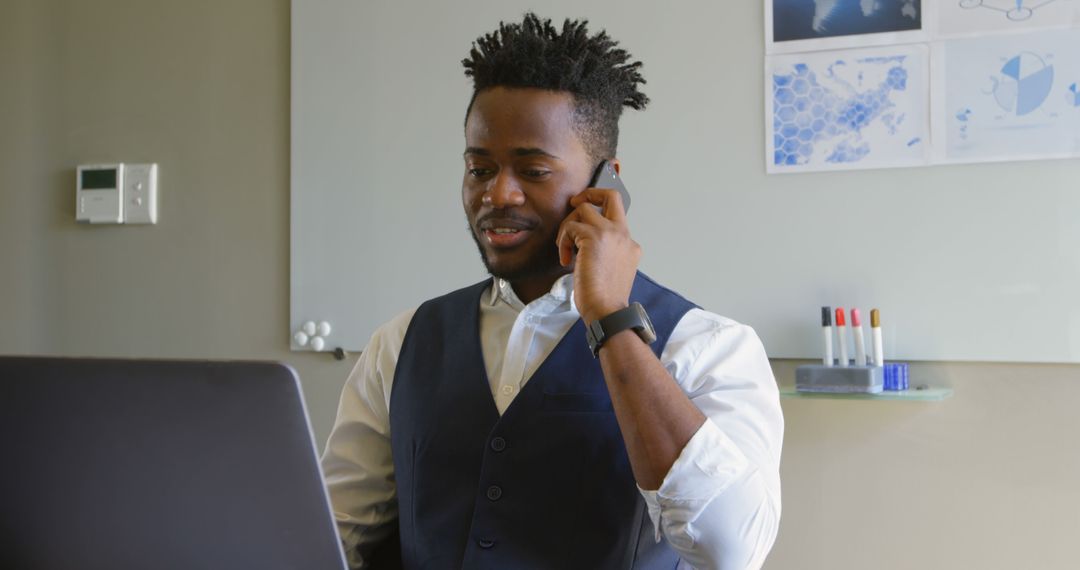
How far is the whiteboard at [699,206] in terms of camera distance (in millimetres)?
1873

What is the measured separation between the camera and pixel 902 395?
1812 millimetres

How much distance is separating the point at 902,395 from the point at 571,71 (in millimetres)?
895

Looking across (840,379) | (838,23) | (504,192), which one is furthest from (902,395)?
(504,192)

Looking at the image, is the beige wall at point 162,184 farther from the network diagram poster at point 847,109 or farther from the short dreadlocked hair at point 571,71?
the short dreadlocked hair at point 571,71

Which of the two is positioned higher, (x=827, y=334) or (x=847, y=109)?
(x=847, y=109)

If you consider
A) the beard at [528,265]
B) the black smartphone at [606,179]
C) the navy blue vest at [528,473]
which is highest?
the black smartphone at [606,179]

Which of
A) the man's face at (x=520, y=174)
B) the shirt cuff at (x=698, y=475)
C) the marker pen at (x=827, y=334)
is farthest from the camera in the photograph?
the marker pen at (x=827, y=334)

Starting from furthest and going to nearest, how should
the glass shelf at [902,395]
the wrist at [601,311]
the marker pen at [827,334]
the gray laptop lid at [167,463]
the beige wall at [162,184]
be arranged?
the beige wall at [162,184] < the marker pen at [827,334] < the glass shelf at [902,395] < the wrist at [601,311] < the gray laptop lid at [167,463]

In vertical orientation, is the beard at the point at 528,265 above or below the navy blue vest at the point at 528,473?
above

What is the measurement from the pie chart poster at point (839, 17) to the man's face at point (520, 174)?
33.5 inches

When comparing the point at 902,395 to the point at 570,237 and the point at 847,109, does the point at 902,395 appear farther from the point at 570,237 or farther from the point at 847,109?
the point at 570,237

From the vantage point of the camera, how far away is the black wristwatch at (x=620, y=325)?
3.78 ft

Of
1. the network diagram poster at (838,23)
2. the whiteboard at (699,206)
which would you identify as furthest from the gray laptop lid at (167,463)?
the network diagram poster at (838,23)

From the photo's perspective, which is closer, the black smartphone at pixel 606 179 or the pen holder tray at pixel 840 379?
the black smartphone at pixel 606 179
